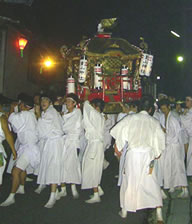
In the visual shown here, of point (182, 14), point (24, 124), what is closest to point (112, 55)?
point (24, 124)

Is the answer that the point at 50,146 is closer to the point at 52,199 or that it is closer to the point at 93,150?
the point at 93,150

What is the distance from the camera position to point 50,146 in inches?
209

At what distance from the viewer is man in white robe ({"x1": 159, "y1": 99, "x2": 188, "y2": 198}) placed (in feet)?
18.9

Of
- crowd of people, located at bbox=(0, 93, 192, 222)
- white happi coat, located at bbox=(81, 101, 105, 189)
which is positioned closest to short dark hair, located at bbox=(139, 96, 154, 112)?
crowd of people, located at bbox=(0, 93, 192, 222)

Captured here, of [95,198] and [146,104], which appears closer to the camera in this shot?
[146,104]

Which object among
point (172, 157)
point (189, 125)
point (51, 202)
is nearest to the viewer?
point (51, 202)

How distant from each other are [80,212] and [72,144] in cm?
131

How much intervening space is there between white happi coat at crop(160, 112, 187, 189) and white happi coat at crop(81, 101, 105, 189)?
53.3 inches

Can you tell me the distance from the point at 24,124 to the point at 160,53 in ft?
48.9

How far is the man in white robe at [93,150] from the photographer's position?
17.9 ft

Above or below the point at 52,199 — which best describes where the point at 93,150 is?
above

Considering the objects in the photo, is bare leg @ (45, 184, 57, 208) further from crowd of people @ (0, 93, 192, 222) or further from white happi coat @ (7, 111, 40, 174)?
white happi coat @ (7, 111, 40, 174)

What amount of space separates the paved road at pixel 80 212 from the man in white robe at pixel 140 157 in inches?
14.6

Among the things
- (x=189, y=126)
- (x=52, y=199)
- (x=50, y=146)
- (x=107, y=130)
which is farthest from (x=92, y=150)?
(x=107, y=130)
